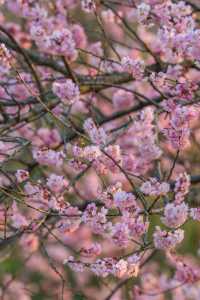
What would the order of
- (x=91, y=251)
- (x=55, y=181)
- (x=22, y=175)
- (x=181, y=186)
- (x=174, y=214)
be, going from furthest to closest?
(x=91, y=251) → (x=55, y=181) → (x=22, y=175) → (x=181, y=186) → (x=174, y=214)

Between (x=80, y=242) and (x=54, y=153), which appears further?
(x=80, y=242)

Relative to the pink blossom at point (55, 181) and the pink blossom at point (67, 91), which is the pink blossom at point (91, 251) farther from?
the pink blossom at point (67, 91)

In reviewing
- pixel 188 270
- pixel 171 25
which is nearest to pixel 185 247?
pixel 188 270

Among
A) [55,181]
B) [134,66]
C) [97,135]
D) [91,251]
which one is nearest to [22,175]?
[55,181]

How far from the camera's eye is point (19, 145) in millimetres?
3883

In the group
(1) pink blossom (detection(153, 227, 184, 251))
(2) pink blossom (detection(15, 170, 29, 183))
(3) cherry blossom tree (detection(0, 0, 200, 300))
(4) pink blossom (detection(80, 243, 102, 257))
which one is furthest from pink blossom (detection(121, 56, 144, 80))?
(4) pink blossom (detection(80, 243, 102, 257))

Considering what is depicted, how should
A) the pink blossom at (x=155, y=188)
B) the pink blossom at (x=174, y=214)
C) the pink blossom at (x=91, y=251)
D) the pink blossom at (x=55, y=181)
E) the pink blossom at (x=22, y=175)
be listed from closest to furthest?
the pink blossom at (x=174, y=214), the pink blossom at (x=155, y=188), the pink blossom at (x=22, y=175), the pink blossom at (x=55, y=181), the pink blossom at (x=91, y=251)

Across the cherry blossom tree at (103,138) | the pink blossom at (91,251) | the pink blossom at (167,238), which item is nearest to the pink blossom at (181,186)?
the cherry blossom tree at (103,138)

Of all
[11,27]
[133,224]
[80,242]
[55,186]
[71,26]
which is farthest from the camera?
[80,242]

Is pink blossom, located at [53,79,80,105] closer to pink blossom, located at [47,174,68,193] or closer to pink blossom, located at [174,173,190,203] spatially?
pink blossom, located at [47,174,68,193]

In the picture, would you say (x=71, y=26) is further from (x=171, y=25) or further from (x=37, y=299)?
(x=37, y=299)

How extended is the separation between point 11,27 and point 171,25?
7.08 ft

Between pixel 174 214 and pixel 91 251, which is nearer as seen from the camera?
pixel 174 214

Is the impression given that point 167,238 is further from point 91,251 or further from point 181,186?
point 91,251
